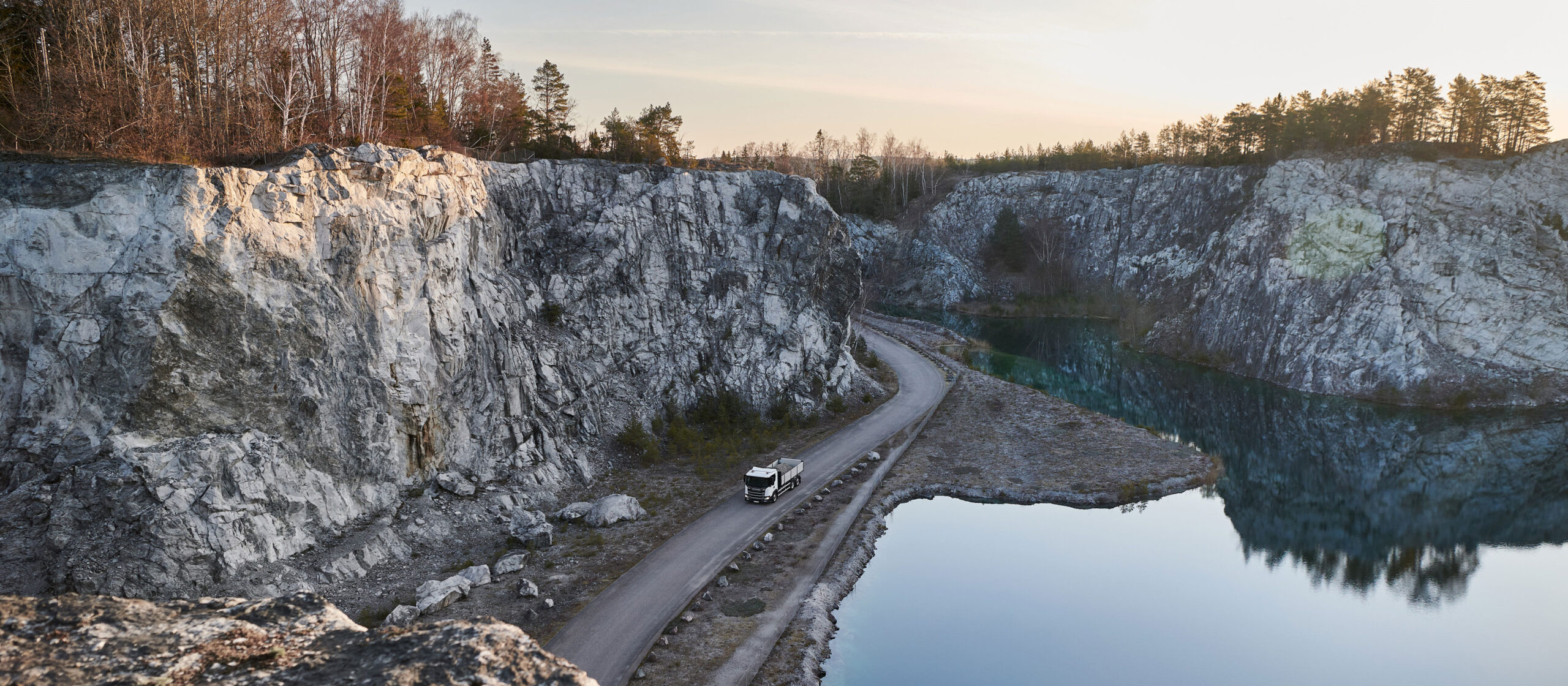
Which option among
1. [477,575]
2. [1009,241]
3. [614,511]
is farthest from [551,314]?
[1009,241]

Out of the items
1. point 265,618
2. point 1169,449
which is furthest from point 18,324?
point 1169,449

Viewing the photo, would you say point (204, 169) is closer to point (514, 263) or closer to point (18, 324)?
point (18, 324)

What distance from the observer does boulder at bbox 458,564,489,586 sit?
74.6 feet

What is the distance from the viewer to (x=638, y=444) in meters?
34.8

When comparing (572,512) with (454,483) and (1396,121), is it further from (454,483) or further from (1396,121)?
(1396,121)

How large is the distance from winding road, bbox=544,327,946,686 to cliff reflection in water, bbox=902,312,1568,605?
1801 cm

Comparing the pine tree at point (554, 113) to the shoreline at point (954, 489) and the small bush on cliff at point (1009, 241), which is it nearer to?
the shoreline at point (954, 489)

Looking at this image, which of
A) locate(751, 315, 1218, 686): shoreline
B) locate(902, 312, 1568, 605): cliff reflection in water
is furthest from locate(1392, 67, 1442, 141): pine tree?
locate(751, 315, 1218, 686): shoreline

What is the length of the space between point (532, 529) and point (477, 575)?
3.45 m

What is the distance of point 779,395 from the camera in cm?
4122

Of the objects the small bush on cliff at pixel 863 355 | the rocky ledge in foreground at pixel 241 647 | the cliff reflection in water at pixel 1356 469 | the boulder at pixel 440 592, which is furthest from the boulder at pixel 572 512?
the cliff reflection in water at pixel 1356 469

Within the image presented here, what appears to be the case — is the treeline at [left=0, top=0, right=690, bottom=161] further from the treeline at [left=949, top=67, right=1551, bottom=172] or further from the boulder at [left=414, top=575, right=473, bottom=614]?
the treeline at [left=949, top=67, right=1551, bottom=172]

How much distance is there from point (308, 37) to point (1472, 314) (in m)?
72.3

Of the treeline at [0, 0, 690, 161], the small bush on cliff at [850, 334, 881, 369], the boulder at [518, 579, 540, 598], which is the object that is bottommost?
the boulder at [518, 579, 540, 598]
